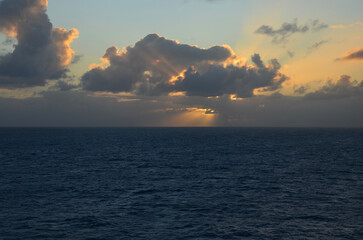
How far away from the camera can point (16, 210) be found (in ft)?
118

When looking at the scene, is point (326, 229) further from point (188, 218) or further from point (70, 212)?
point (70, 212)

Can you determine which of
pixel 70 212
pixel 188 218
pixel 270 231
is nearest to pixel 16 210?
pixel 70 212

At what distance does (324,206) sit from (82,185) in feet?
121

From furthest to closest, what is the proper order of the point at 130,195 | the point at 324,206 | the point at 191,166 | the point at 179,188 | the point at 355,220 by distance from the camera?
1. the point at 191,166
2. the point at 179,188
3. the point at 130,195
4. the point at 324,206
5. the point at 355,220

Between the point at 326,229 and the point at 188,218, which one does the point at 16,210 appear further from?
the point at 326,229

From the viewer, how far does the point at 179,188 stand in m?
49.0

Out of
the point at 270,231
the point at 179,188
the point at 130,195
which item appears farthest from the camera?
the point at 179,188

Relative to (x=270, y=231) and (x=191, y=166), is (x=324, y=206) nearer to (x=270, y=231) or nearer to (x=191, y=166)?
(x=270, y=231)

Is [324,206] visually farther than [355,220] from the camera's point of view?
Yes

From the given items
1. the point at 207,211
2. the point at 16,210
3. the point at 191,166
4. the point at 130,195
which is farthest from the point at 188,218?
the point at 191,166

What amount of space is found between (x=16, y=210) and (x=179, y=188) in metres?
23.2

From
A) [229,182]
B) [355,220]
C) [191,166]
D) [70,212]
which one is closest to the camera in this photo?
[355,220]

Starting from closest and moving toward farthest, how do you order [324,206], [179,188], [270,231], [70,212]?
[270,231]
[70,212]
[324,206]
[179,188]

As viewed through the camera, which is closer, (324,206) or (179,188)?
(324,206)
